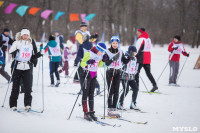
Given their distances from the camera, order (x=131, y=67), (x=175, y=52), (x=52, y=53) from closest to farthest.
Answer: (x=131, y=67)
(x=52, y=53)
(x=175, y=52)

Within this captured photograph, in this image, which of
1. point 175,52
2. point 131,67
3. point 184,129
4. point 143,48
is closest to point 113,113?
point 131,67

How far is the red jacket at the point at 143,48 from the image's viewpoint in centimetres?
801

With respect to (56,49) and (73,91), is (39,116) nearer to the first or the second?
(73,91)

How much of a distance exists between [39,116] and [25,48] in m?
1.48

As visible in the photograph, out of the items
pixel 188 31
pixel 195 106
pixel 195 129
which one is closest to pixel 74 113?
pixel 195 129

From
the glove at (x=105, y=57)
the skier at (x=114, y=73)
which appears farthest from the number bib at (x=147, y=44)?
the glove at (x=105, y=57)

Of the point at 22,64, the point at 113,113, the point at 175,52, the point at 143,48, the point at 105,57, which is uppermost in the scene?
the point at 143,48

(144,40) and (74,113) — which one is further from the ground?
(144,40)

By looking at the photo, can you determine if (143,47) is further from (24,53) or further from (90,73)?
(24,53)

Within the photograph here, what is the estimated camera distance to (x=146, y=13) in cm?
4197

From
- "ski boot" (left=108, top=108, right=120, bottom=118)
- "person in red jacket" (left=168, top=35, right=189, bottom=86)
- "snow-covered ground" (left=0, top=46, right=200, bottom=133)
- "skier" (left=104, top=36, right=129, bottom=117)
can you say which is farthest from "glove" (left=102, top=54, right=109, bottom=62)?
"person in red jacket" (left=168, top=35, right=189, bottom=86)

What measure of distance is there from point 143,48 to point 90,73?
11.4ft

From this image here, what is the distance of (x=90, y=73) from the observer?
5.05 metres

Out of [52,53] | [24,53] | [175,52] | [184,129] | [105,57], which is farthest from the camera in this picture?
[175,52]
